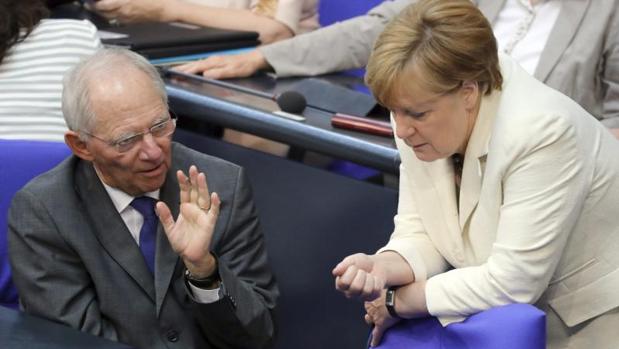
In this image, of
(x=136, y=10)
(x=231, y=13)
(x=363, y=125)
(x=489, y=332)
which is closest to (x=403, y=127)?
(x=489, y=332)

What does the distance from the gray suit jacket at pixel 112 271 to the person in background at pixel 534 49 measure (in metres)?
0.91

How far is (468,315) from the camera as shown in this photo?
6.48 ft

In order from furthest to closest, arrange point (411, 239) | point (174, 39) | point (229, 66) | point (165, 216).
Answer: point (174, 39), point (229, 66), point (411, 239), point (165, 216)

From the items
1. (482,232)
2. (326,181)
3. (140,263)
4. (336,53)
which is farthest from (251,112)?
(482,232)

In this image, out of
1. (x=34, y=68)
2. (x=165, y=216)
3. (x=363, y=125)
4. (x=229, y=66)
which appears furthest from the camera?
(x=229, y=66)

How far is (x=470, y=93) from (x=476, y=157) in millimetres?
127

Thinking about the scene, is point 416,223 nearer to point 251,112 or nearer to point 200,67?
point 251,112

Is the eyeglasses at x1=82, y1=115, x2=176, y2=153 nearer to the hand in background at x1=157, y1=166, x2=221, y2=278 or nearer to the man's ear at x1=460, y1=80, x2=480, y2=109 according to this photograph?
the hand in background at x1=157, y1=166, x2=221, y2=278

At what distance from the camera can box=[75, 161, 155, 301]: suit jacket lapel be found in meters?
2.19

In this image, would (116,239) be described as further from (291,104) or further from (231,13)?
(231,13)

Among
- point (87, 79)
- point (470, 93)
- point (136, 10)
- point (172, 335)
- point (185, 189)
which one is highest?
point (470, 93)

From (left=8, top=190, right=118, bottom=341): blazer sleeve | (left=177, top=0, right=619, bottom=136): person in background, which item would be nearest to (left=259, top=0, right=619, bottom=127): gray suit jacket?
(left=177, top=0, right=619, bottom=136): person in background

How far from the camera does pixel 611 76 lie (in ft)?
8.93

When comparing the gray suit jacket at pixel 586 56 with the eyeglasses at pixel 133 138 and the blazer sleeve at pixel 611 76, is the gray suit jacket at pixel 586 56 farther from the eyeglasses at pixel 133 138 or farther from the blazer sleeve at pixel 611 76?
the eyeglasses at pixel 133 138
